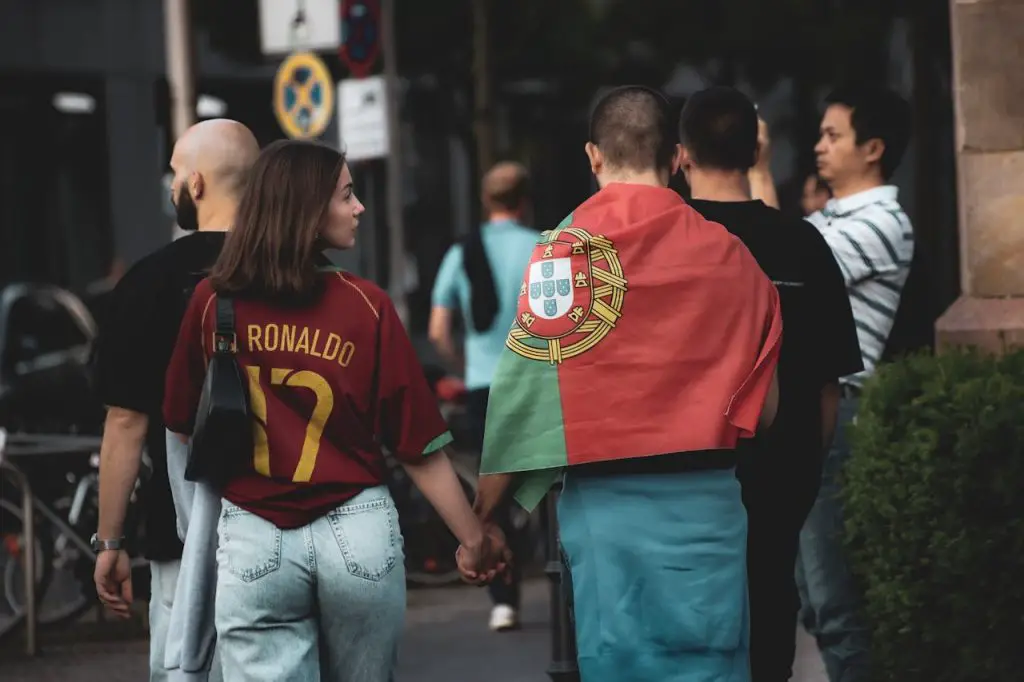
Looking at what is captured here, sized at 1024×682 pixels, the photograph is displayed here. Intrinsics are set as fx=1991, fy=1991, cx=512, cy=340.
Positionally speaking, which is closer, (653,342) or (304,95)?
(653,342)

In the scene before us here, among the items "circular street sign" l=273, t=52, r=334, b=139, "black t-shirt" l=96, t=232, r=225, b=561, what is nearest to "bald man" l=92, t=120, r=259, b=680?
"black t-shirt" l=96, t=232, r=225, b=561

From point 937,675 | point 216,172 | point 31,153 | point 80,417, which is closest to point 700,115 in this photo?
point 216,172

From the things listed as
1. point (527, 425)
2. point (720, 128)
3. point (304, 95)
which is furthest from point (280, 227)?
point (304, 95)

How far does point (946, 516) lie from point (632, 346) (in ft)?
3.81

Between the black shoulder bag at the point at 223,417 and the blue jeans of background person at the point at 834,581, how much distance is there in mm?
2396

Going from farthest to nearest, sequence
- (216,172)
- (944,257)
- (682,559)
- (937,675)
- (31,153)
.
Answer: (31,153) → (944,257) → (937,675) → (216,172) → (682,559)

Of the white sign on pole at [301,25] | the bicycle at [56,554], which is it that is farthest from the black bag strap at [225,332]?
the white sign on pole at [301,25]

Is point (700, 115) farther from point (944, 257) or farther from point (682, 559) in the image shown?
point (944, 257)

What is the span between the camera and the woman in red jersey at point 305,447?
4176 millimetres

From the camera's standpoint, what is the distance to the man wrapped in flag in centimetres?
446

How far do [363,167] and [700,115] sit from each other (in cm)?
1040

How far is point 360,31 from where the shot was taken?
13.8 m

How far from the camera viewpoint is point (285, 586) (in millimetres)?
4160

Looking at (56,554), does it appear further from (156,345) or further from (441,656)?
(156,345)
